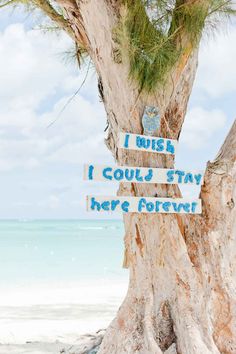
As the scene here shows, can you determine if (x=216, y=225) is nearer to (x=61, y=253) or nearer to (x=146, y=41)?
(x=146, y=41)

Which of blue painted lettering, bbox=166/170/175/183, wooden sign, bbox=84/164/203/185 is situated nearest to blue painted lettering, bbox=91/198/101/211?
wooden sign, bbox=84/164/203/185

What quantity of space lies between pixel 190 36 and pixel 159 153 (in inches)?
29.6

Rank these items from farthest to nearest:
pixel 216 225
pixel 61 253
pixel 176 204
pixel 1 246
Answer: pixel 1 246 < pixel 61 253 < pixel 216 225 < pixel 176 204

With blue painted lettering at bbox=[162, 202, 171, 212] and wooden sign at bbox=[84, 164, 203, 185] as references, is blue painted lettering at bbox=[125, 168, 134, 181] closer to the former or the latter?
wooden sign at bbox=[84, 164, 203, 185]

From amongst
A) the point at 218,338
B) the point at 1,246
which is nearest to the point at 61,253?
the point at 1,246

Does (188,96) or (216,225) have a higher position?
(188,96)

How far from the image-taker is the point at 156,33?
385 cm

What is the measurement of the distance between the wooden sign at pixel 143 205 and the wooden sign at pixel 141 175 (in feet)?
0.35

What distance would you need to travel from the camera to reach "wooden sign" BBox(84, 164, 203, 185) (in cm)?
345

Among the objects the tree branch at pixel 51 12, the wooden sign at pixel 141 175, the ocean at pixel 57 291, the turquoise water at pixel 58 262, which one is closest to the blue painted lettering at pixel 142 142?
A: the wooden sign at pixel 141 175

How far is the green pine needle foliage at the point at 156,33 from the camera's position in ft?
12.1

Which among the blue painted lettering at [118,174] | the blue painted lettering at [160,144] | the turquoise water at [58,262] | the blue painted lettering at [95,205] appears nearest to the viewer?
the blue painted lettering at [95,205]

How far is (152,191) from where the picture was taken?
3.76m

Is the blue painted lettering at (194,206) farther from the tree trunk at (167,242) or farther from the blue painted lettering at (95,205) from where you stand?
the blue painted lettering at (95,205)
